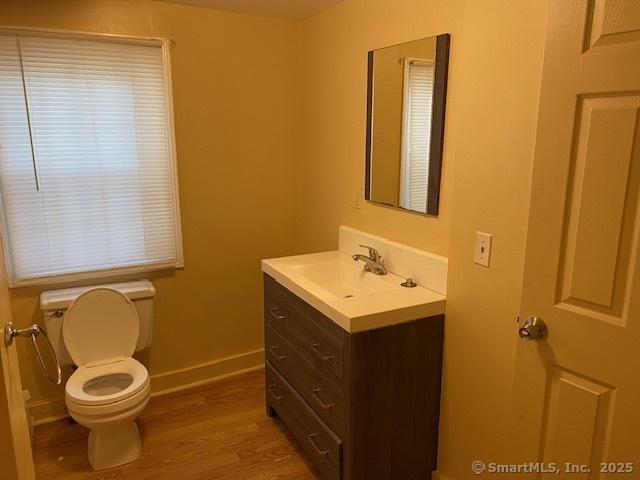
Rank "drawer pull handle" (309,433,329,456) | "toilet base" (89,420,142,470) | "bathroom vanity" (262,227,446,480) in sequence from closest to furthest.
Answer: "bathroom vanity" (262,227,446,480) < "drawer pull handle" (309,433,329,456) < "toilet base" (89,420,142,470)

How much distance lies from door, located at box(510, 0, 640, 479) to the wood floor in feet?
4.40

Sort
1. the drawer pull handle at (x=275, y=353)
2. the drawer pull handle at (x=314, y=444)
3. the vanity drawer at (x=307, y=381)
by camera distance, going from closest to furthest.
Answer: the vanity drawer at (x=307, y=381), the drawer pull handle at (x=314, y=444), the drawer pull handle at (x=275, y=353)

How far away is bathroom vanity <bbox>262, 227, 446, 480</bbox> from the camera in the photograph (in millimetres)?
1777

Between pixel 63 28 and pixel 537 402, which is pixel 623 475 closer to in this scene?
pixel 537 402

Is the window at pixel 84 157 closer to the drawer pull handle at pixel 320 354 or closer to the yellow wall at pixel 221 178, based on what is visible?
the yellow wall at pixel 221 178

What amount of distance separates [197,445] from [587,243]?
2.10 meters

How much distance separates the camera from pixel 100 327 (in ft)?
8.09

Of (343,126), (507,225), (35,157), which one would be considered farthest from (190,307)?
(507,225)

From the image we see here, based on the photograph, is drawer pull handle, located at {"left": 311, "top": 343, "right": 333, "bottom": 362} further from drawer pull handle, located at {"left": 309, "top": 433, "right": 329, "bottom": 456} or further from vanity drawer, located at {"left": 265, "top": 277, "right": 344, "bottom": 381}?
drawer pull handle, located at {"left": 309, "top": 433, "right": 329, "bottom": 456}

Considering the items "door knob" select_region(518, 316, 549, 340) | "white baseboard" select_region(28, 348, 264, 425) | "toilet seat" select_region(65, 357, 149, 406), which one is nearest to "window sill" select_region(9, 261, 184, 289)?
"toilet seat" select_region(65, 357, 149, 406)

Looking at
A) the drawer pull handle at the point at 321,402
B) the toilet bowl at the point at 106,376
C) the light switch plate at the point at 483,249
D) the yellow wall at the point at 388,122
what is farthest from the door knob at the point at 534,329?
the toilet bowl at the point at 106,376

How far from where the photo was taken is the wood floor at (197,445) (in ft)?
7.38

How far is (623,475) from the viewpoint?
1240 millimetres

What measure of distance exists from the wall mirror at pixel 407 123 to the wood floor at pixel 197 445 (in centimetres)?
140
